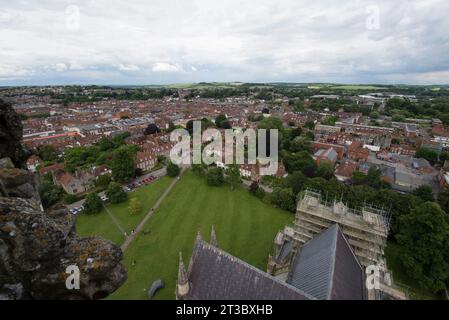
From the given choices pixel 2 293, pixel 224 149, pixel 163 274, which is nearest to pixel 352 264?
pixel 163 274

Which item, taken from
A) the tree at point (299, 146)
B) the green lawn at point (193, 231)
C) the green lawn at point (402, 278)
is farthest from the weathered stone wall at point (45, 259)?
the tree at point (299, 146)

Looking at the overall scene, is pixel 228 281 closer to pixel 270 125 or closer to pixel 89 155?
pixel 89 155

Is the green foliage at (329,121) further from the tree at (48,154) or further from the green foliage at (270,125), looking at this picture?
the tree at (48,154)

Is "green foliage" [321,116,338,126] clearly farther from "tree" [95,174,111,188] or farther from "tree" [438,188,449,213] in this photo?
"tree" [95,174,111,188]

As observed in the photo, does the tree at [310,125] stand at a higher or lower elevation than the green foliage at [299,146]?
higher

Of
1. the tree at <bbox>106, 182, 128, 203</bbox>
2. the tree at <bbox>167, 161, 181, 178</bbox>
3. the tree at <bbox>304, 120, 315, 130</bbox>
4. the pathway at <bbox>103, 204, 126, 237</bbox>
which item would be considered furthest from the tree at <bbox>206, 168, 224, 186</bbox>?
the tree at <bbox>304, 120, 315, 130</bbox>

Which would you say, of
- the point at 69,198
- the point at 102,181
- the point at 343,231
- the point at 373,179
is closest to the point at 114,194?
the point at 69,198

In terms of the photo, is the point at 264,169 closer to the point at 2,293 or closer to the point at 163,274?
the point at 163,274
